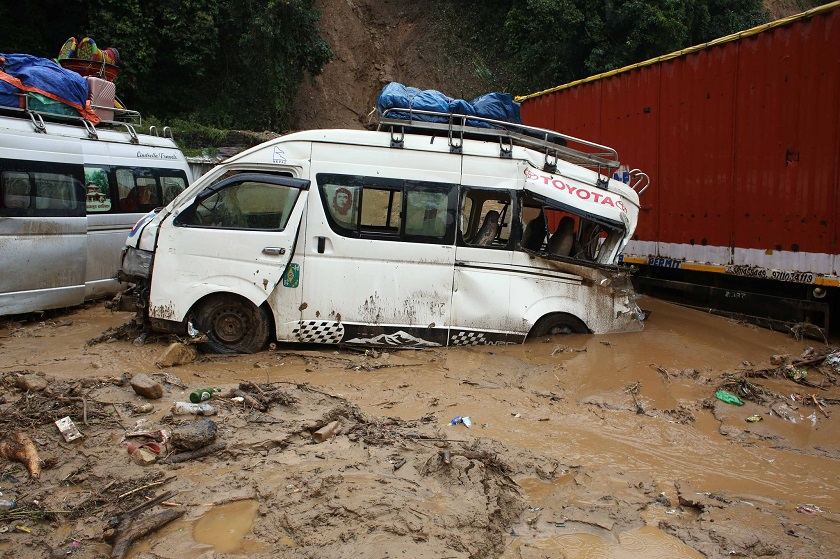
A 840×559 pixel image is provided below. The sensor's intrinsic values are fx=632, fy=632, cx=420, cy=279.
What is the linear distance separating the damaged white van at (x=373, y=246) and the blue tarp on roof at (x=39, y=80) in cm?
314

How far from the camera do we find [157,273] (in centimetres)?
617

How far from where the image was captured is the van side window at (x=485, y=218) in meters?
6.53

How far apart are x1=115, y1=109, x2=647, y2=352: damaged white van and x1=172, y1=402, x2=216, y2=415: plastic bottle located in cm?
185

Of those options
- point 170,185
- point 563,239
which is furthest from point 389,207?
point 170,185

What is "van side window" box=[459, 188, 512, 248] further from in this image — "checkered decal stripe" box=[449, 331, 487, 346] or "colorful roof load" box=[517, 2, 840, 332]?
"colorful roof load" box=[517, 2, 840, 332]

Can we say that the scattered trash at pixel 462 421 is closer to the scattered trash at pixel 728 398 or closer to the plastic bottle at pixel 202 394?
the plastic bottle at pixel 202 394

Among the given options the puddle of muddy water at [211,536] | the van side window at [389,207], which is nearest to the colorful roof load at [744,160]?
the van side window at [389,207]

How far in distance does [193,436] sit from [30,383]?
169 cm

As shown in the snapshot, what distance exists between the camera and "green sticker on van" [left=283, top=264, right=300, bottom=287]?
20.6 ft

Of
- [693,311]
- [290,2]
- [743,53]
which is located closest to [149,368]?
[693,311]

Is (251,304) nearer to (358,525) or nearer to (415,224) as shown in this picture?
(415,224)

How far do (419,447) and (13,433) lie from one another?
2585 millimetres

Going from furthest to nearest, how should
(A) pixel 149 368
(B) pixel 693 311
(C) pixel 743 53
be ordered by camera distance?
1. (B) pixel 693 311
2. (C) pixel 743 53
3. (A) pixel 149 368

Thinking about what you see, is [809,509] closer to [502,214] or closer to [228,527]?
[228,527]
